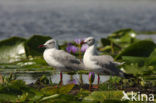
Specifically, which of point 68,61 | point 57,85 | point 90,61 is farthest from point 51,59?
point 90,61

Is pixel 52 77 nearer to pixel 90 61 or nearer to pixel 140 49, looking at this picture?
pixel 90 61

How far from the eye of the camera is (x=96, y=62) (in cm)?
479

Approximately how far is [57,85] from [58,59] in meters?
0.36

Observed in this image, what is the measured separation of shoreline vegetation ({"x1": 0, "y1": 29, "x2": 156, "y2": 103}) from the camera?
3.87 meters

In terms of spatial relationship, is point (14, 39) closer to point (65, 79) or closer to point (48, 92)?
point (65, 79)

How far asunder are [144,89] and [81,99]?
1063mm

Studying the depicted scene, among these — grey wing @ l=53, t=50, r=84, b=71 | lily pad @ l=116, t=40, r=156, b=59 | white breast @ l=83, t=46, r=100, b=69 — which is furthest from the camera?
lily pad @ l=116, t=40, r=156, b=59

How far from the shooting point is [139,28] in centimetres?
1475

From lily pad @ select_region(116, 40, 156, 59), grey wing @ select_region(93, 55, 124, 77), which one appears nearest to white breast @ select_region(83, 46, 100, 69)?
grey wing @ select_region(93, 55, 124, 77)

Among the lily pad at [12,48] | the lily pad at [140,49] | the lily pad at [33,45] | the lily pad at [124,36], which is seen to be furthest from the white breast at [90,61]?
the lily pad at [124,36]

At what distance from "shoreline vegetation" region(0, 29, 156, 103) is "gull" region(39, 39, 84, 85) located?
9.1 inches

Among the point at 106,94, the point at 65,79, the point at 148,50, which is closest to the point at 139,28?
the point at 148,50

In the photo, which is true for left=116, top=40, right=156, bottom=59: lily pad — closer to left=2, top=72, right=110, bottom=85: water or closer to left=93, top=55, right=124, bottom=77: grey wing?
left=2, top=72, right=110, bottom=85: water

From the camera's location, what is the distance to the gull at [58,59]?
4.79 metres
